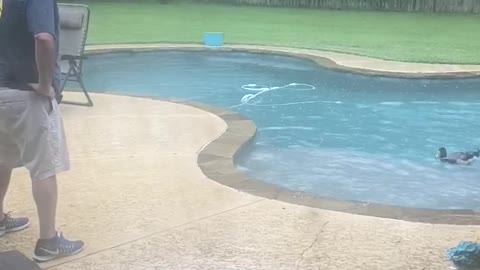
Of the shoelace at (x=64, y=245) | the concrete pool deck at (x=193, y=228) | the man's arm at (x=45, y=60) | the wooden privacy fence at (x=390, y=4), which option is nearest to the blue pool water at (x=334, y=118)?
the concrete pool deck at (x=193, y=228)

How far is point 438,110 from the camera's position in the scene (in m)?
7.26

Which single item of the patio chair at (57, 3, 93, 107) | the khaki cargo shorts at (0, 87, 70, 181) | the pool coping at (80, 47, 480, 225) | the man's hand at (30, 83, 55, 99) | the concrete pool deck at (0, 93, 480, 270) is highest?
the man's hand at (30, 83, 55, 99)

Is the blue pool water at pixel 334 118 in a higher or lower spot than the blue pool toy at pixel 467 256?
lower

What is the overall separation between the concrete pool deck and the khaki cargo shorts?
1.29ft

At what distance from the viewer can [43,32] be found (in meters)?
2.40

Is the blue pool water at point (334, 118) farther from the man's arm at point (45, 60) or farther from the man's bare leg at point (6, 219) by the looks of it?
the man's arm at point (45, 60)

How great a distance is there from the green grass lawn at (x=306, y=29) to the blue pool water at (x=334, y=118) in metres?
1.22

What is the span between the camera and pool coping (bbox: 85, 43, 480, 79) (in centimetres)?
805

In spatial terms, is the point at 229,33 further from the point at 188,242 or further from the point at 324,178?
the point at 188,242

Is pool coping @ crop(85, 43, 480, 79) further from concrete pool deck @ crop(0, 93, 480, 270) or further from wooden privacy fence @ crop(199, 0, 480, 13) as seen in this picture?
wooden privacy fence @ crop(199, 0, 480, 13)

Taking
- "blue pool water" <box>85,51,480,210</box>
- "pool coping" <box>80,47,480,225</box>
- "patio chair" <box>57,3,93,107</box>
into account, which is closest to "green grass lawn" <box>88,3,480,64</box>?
"blue pool water" <box>85,51,480,210</box>

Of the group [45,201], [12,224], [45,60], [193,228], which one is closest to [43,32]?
[45,60]

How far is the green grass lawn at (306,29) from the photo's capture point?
10406 millimetres

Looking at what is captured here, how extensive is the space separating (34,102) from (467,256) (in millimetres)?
1719
